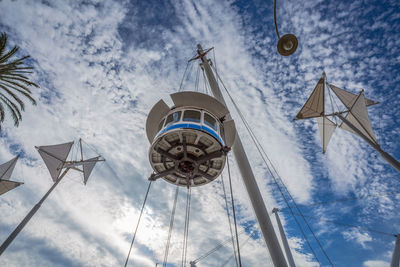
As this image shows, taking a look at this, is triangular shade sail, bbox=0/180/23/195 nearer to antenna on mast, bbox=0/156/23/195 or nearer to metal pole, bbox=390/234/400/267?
antenna on mast, bbox=0/156/23/195

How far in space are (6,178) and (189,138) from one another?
110 feet

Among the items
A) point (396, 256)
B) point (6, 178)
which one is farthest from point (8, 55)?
point (396, 256)

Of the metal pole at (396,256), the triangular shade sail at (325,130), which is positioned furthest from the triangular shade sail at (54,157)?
the metal pole at (396,256)

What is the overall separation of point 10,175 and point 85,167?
39.9ft

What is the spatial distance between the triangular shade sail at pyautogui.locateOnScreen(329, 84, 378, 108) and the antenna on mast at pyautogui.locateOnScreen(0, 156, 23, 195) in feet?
141

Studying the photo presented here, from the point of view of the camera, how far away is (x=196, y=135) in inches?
395

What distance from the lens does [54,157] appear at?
971 inches

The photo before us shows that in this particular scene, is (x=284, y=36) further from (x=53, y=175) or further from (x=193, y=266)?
(x=193, y=266)

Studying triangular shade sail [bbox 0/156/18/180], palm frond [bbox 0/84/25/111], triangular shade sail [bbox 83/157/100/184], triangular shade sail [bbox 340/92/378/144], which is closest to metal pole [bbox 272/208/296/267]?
triangular shade sail [bbox 340/92/378/144]

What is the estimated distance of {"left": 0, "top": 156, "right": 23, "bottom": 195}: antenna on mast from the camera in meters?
27.2

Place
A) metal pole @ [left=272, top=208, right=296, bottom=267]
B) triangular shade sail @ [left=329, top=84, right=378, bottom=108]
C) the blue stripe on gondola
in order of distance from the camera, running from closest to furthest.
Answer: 1. the blue stripe on gondola
2. triangular shade sail @ [left=329, top=84, right=378, bottom=108]
3. metal pole @ [left=272, top=208, right=296, bottom=267]

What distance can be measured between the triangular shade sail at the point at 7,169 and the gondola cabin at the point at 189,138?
2998cm

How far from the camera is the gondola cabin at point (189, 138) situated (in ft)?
33.1

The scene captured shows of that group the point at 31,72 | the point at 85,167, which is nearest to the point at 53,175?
the point at 85,167
